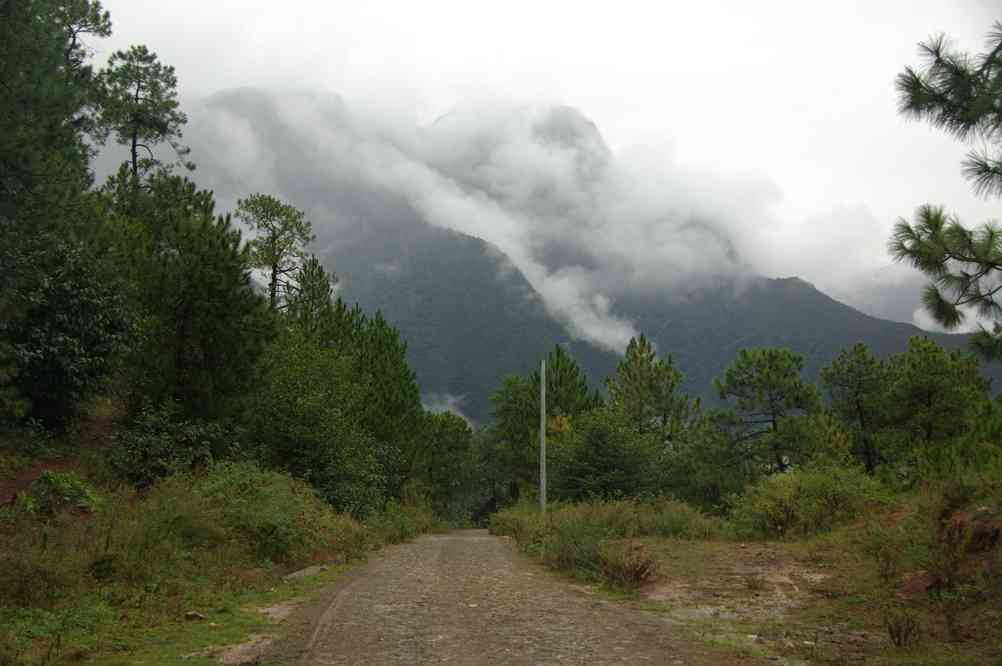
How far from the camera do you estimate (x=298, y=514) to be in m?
17.0

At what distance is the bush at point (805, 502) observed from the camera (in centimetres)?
1627

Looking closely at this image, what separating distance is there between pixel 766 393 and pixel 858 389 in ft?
25.1

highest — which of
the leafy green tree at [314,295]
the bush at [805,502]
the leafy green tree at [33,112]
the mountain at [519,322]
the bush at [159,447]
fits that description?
the mountain at [519,322]

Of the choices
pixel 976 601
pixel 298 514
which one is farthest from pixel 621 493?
pixel 976 601

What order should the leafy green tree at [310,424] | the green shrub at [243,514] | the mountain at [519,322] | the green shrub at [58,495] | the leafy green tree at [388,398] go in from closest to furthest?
the green shrub at [58,495], the green shrub at [243,514], the leafy green tree at [310,424], the leafy green tree at [388,398], the mountain at [519,322]

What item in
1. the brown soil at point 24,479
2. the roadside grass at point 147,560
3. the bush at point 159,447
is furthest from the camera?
the bush at point 159,447

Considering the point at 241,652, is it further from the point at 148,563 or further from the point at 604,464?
the point at 604,464

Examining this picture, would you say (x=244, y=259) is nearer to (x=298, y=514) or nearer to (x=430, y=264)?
(x=298, y=514)

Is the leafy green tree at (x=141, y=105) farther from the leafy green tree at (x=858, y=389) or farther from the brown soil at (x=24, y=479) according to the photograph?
the leafy green tree at (x=858, y=389)

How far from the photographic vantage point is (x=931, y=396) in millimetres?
31078

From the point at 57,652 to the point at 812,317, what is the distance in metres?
163

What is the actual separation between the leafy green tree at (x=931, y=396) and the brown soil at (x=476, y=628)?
81.7ft

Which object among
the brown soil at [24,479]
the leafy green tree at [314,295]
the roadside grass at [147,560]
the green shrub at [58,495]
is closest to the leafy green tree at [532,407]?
the leafy green tree at [314,295]

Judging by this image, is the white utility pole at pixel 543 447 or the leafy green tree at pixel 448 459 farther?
the leafy green tree at pixel 448 459
